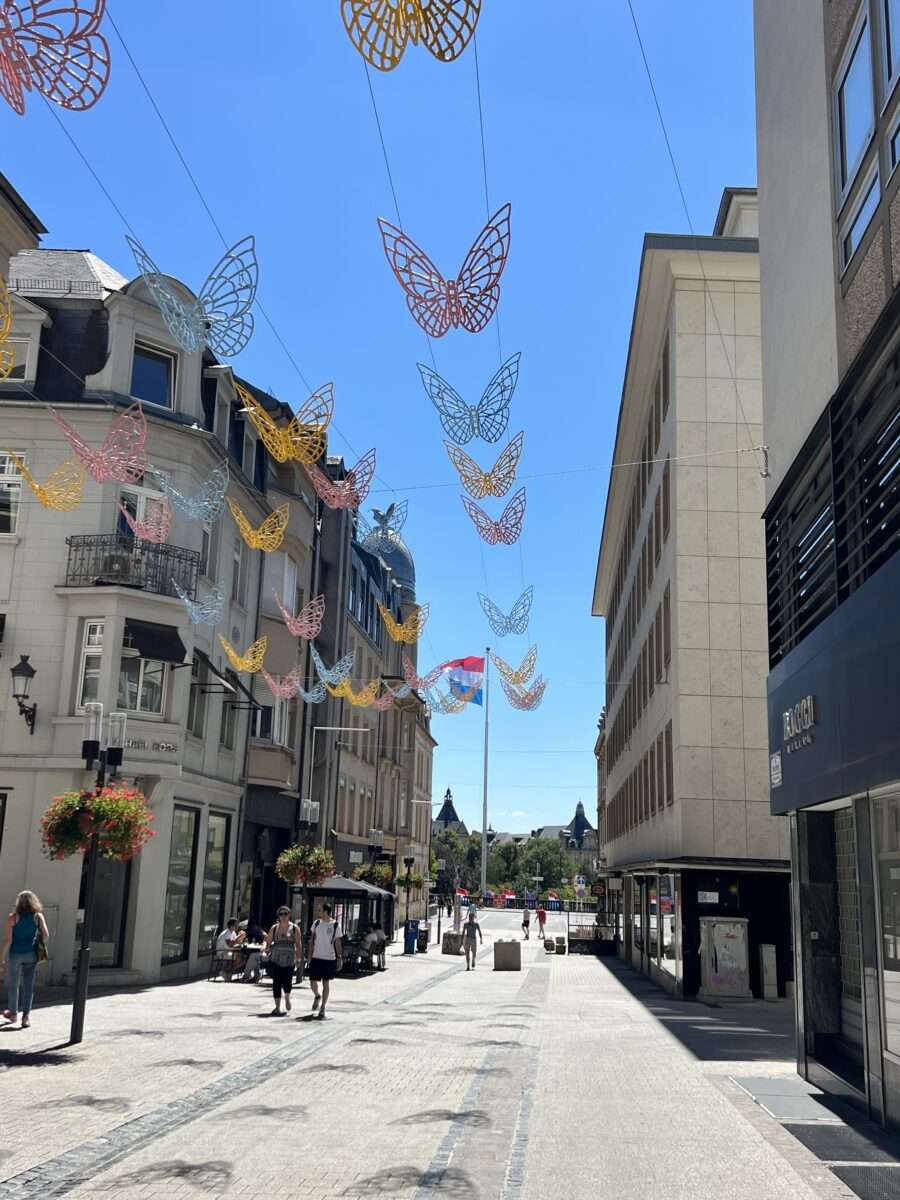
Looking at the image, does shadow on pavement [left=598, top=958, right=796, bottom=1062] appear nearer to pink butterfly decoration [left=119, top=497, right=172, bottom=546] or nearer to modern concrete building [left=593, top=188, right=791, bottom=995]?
modern concrete building [left=593, top=188, right=791, bottom=995]

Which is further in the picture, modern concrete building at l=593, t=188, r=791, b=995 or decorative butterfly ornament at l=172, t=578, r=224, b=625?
modern concrete building at l=593, t=188, r=791, b=995

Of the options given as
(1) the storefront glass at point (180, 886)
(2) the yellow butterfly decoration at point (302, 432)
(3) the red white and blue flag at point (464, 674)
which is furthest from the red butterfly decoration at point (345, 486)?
(3) the red white and blue flag at point (464, 674)

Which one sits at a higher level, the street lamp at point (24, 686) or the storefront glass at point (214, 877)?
the street lamp at point (24, 686)

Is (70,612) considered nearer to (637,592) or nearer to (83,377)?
(83,377)

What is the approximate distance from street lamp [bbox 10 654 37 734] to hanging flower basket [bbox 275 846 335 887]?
29.5 ft

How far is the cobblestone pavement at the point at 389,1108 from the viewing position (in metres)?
8.41

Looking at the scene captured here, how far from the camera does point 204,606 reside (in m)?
25.9

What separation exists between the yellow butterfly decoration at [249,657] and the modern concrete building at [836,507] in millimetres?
15836

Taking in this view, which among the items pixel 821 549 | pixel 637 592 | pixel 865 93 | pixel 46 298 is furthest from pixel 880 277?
pixel 637 592

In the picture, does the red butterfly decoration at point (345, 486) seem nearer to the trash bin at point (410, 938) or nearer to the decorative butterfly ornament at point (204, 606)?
the decorative butterfly ornament at point (204, 606)

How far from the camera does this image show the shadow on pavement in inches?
648

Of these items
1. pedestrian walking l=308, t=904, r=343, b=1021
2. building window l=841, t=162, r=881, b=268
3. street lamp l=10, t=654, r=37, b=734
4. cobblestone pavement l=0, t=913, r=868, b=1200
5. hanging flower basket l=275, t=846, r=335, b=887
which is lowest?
cobblestone pavement l=0, t=913, r=868, b=1200

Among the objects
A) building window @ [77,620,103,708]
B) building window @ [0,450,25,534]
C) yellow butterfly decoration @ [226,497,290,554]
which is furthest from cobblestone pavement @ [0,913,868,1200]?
building window @ [0,450,25,534]

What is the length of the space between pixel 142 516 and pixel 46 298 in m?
5.29
